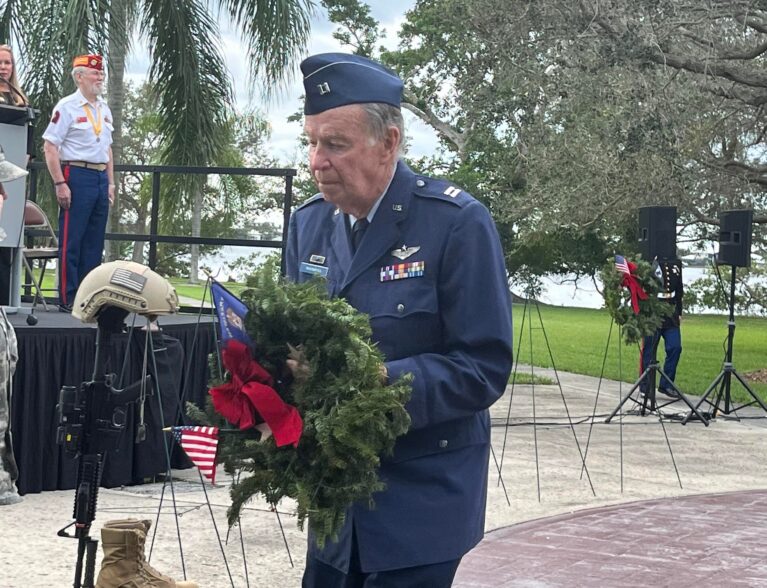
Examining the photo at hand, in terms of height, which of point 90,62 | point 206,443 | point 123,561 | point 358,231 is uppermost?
point 90,62

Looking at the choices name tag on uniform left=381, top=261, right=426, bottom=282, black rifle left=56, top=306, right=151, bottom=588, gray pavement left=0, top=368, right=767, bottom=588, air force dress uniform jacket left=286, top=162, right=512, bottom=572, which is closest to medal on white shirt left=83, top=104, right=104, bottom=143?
gray pavement left=0, top=368, right=767, bottom=588

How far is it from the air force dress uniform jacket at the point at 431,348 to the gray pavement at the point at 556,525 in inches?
121

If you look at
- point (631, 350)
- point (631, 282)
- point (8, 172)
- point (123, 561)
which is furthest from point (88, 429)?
point (631, 350)

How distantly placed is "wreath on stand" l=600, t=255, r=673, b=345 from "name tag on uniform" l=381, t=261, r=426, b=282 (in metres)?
10.6

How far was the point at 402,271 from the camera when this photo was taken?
251cm

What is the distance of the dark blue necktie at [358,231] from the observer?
8.55 feet

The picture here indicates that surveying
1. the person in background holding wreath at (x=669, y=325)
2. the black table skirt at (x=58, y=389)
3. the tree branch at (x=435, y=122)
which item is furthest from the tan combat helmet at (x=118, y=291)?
the tree branch at (x=435, y=122)

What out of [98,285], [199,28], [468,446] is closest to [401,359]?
[468,446]

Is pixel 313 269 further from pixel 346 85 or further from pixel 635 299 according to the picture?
pixel 635 299

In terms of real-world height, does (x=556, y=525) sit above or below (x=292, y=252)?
below

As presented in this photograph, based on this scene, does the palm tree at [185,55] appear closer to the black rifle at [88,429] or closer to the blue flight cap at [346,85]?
the black rifle at [88,429]

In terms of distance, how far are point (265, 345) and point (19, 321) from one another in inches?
241

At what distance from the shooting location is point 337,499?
91.6 inches

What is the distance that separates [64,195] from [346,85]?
724 centimetres
